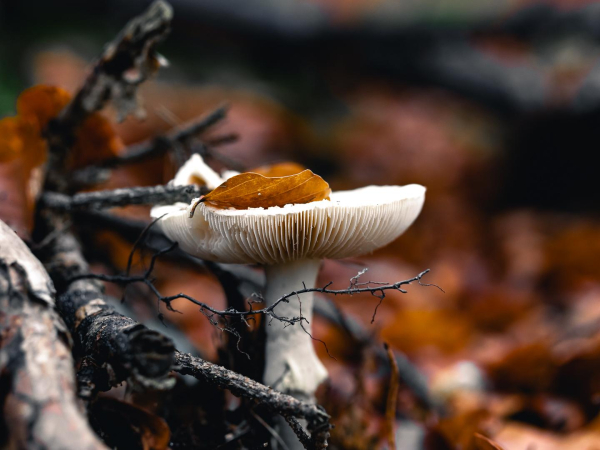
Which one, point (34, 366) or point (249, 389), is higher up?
point (249, 389)

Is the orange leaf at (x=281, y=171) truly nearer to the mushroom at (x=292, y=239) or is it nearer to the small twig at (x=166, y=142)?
the mushroom at (x=292, y=239)

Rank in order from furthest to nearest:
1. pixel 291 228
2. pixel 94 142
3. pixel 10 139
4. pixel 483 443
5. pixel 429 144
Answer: pixel 429 144 < pixel 94 142 < pixel 10 139 < pixel 483 443 < pixel 291 228

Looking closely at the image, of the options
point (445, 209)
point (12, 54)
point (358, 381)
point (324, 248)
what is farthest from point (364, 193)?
point (12, 54)

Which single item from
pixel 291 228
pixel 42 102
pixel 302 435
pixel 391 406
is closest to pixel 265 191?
pixel 291 228

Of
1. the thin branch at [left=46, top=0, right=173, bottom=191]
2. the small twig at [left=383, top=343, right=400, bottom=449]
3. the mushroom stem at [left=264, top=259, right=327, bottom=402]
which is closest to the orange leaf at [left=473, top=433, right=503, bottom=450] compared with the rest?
the small twig at [left=383, top=343, right=400, bottom=449]

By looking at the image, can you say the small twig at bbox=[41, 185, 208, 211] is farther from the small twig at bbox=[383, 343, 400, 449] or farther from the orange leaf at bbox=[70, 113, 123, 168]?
the small twig at bbox=[383, 343, 400, 449]

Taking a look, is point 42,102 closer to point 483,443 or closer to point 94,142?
point 94,142

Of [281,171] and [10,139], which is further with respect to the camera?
[10,139]
